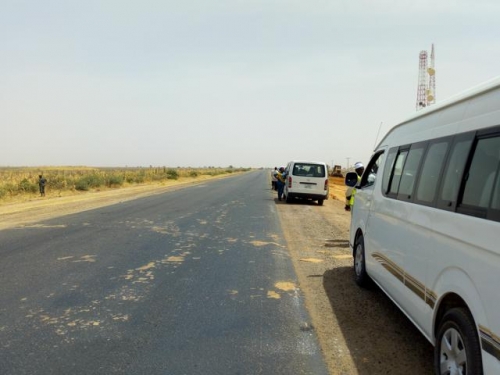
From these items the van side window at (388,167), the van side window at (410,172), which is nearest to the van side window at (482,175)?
the van side window at (410,172)

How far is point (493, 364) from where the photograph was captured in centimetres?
242

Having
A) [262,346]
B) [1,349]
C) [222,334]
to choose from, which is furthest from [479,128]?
[1,349]

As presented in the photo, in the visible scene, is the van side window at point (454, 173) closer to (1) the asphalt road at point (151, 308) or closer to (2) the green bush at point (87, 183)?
(1) the asphalt road at point (151, 308)

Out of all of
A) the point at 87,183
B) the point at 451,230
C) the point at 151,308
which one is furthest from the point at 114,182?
the point at 451,230

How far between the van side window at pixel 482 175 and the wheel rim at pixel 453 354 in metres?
0.84

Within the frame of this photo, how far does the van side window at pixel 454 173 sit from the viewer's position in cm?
313

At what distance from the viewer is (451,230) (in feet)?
10.0

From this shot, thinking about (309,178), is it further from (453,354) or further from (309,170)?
(453,354)

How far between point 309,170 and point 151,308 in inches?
629

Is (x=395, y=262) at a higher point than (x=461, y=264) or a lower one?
lower

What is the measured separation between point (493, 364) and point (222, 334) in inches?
101

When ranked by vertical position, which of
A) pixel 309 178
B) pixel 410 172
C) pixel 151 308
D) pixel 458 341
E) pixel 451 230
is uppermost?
pixel 410 172

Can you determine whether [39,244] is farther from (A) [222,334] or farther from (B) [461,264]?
(B) [461,264]

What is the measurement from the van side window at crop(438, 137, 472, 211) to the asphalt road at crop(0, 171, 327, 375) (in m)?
1.68
